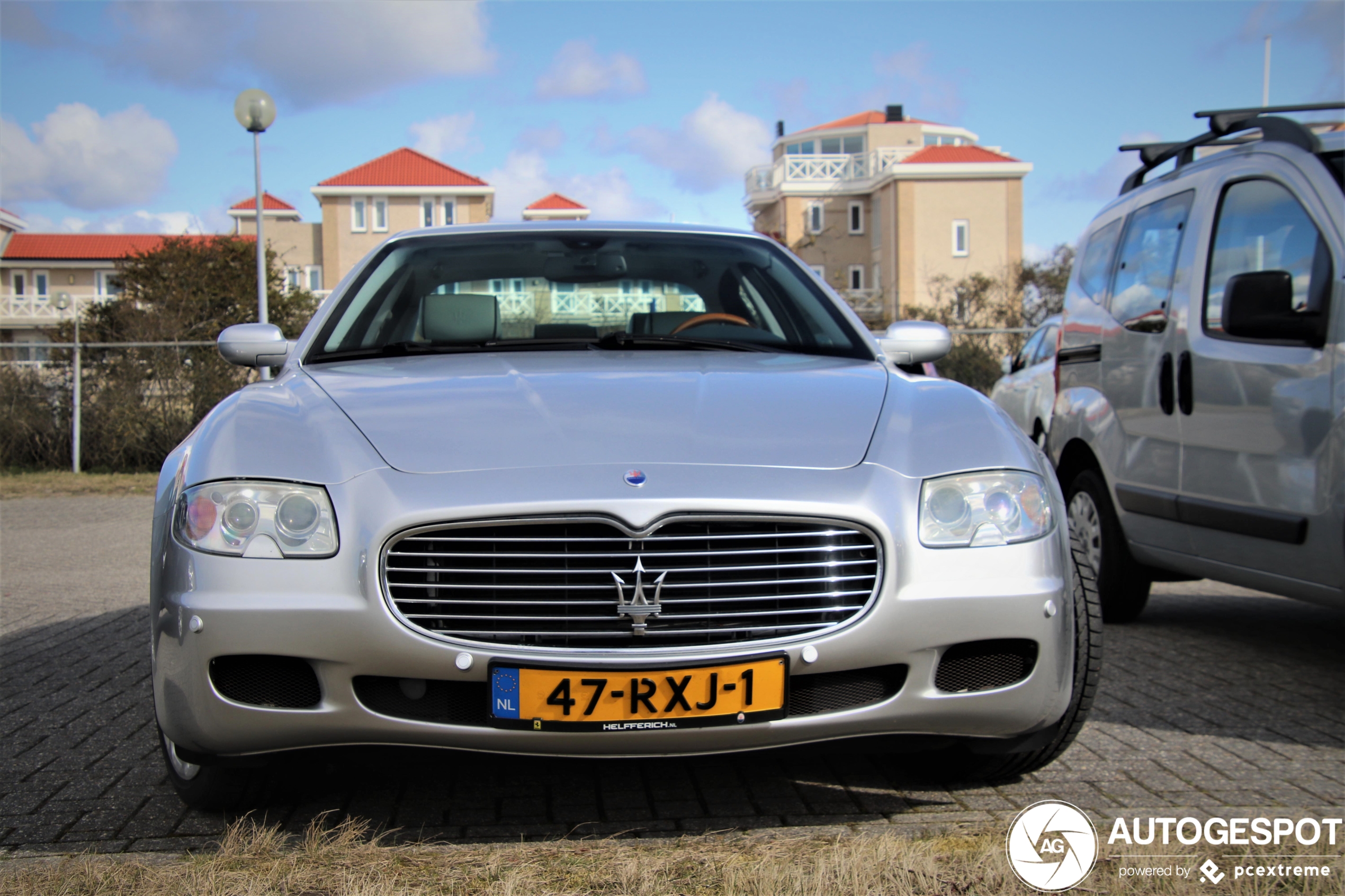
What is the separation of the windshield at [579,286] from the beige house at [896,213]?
40.4 m

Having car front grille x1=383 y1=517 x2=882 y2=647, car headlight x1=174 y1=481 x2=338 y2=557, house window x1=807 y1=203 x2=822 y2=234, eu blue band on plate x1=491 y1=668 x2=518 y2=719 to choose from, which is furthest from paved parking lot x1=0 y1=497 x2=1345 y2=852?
house window x1=807 y1=203 x2=822 y2=234

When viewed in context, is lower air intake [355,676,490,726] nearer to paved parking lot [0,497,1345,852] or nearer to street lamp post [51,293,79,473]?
paved parking lot [0,497,1345,852]

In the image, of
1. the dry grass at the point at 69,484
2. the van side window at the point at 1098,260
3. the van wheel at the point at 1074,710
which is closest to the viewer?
the van wheel at the point at 1074,710

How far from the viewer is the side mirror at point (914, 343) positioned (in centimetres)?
372

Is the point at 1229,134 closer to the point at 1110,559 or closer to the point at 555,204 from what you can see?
the point at 1110,559

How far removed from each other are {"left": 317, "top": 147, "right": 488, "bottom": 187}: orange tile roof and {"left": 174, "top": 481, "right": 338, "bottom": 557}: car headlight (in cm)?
5587

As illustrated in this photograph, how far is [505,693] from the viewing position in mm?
2320

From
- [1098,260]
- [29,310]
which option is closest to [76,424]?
[1098,260]

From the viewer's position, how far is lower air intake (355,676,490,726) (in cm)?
238

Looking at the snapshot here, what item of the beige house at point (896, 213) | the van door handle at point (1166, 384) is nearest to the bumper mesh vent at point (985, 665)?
the van door handle at point (1166, 384)

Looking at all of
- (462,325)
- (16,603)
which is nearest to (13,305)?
(16,603)

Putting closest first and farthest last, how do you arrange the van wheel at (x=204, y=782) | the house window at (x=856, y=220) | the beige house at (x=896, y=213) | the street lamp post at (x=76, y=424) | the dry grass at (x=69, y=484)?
the van wheel at (x=204, y=782), the dry grass at (x=69, y=484), the street lamp post at (x=76, y=424), the beige house at (x=896, y=213), the house window at (x=856, y=220)

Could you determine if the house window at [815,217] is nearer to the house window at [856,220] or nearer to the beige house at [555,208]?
the house window at [856,220]

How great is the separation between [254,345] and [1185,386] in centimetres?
333
